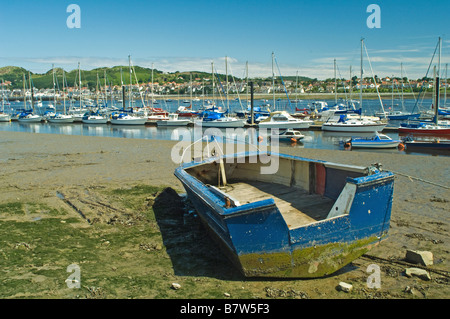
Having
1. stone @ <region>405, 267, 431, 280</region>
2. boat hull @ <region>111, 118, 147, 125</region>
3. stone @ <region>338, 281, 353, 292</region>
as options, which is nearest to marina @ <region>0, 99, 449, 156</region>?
boat hull @ <region>111, 118, 147, 125</region>

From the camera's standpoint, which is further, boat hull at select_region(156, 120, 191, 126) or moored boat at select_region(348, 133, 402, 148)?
boat hull at select_region(156, 120, 191, 126)

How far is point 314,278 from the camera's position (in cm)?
568

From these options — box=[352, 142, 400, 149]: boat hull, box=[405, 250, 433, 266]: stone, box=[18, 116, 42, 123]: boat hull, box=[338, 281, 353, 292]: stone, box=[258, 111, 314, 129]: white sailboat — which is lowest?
box=[352, 142, 400, 149]: boat hull

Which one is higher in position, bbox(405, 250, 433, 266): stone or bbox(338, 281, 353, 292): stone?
bbox(405, 250, 433, 266): stone

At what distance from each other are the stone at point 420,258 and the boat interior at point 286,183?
4.53ft

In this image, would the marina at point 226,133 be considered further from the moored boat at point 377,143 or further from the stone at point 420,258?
the stone at point 420,258

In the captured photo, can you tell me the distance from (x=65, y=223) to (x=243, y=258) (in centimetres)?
452

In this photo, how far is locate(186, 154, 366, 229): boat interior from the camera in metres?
7.15

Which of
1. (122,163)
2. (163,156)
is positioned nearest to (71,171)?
(122,163)

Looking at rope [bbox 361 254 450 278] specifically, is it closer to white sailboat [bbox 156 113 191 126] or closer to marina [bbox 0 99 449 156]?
marina [bbox 0 99 449 156]

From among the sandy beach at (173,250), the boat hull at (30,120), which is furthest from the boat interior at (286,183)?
the boat hull at (30,120)

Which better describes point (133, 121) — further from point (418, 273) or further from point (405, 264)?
point (418, 273)

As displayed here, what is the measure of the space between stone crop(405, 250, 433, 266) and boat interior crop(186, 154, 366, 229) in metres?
1.38

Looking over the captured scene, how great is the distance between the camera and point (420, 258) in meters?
6.00
